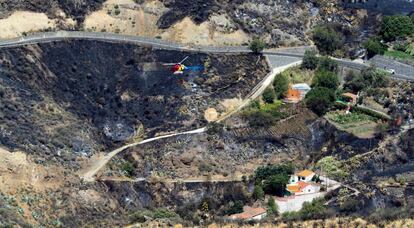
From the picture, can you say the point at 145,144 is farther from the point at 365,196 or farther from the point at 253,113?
the point at 365,196

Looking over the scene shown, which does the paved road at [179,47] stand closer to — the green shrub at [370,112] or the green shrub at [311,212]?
the green shrub at [370,112]

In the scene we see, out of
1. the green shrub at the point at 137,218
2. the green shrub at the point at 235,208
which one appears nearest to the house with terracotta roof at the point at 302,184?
the green shrub at the point at 235,208

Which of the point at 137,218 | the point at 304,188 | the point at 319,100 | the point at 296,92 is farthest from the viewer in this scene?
the point at 296,92

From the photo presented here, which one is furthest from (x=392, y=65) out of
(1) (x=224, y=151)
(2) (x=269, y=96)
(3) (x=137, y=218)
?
(3) (x=137, y=218)

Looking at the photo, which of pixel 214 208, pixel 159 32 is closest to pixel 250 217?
pixel 214 208

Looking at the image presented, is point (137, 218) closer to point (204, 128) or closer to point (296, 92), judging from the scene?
point (204, 128)
